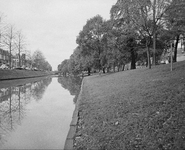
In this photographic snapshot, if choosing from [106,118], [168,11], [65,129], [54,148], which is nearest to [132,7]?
[168,11]

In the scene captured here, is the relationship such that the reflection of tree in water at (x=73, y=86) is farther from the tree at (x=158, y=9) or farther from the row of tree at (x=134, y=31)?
the tree at (x=158, y=9)

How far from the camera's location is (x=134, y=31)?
15.3 m

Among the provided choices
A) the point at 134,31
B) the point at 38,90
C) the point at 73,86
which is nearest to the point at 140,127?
the point at 38,90

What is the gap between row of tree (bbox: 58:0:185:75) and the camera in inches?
503

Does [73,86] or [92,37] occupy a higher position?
[92,37]

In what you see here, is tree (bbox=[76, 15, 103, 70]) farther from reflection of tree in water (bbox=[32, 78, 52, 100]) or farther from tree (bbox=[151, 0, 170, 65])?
tree (bbox=[151, 0, 170, 65])

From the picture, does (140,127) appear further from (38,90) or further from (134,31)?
(134,31)

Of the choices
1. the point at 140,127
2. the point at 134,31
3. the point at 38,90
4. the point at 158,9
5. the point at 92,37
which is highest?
the point at 92,37

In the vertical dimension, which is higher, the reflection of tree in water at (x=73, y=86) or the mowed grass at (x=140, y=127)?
the mowed grass at (x=140, y=127)

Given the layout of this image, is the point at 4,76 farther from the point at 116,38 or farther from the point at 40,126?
the point at 40,126

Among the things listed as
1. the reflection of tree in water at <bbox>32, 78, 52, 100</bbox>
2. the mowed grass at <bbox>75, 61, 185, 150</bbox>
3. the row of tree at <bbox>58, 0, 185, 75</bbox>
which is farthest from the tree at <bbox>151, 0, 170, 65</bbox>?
the reflection of tree in water at <bbox>32, 78, 52, 100</bbox>

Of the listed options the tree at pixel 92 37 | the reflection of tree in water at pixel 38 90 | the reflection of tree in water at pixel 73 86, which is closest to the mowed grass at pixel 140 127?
the reflection of tree in water at pixel 73 86

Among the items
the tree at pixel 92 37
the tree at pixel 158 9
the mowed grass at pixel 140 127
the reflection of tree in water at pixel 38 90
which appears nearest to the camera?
the mowed grass at pixel 140 127

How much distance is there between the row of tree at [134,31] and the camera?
12.8 m
